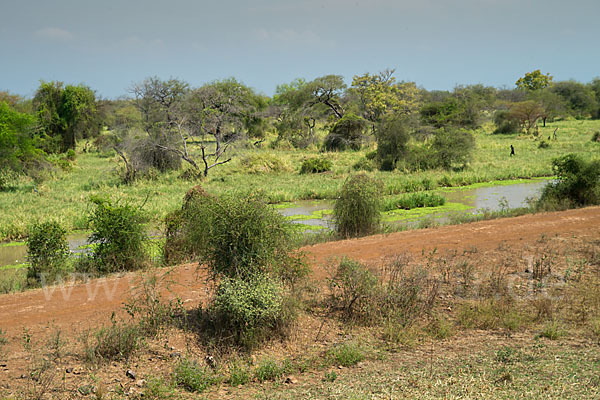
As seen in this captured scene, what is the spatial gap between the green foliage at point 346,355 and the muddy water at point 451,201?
7.69m

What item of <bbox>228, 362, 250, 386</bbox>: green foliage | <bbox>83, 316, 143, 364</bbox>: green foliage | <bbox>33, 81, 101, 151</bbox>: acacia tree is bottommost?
<bbox>228, 362, 250, 386</bbox>: green foliage

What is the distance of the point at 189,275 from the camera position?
9.30 meters

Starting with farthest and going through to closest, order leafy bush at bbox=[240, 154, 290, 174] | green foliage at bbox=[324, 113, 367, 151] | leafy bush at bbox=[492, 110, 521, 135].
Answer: leafy bush at bbox=[492, 110, 521, 135], green foliage at bbox=[324, 113, 367, 151], leafy bush at bbox=[240, 154, 290, 174]

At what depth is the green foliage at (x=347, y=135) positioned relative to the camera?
113 feet

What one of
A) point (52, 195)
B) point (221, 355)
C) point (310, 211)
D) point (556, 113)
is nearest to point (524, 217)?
point (310, 211)

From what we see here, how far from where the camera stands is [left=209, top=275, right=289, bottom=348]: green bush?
261 inches

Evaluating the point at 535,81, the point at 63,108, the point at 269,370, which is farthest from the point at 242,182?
the point at 535,81

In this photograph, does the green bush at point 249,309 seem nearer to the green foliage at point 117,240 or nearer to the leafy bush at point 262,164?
the green foliage at point 117,240

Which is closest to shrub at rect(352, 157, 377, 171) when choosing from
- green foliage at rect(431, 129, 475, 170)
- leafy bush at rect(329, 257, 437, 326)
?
green foliage at rect(431, 129, 475, 170)

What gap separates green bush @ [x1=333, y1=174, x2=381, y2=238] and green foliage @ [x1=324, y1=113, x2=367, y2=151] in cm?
2178

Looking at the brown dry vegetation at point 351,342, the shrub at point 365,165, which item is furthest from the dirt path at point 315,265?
the shrub at point 365,165

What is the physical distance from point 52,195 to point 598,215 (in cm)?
1861

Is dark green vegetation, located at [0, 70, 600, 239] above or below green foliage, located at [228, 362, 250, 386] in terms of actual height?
above

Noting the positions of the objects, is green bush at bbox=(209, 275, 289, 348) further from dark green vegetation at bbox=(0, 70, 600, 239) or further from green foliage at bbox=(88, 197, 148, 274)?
dark green vegetation at bbox=(0, 70, 600, 239)
